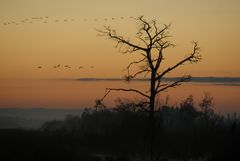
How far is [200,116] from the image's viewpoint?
103438mm

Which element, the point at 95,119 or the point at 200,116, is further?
the point at 200,116

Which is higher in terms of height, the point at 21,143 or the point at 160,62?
the point at 160,62

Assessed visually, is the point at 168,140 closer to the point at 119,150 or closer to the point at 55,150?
the point at 119,150

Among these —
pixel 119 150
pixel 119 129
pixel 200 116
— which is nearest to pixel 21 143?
pixel 119 150

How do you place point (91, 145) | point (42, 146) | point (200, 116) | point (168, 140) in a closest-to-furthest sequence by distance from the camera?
point (42, 146) < point (91, 145) < point (168, 140) < point (200, 116)

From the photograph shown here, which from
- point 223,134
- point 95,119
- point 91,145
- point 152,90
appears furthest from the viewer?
point 95,119

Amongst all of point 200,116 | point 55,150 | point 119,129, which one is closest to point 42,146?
point 55,150

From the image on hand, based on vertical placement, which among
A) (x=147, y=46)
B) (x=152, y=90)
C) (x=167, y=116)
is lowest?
(x=167, y=116)

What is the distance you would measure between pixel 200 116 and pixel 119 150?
48772 millimetres

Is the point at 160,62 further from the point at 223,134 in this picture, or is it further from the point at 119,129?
the point at 223,134

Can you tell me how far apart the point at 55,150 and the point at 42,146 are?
941 millimetres

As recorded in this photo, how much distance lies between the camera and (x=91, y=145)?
178ft

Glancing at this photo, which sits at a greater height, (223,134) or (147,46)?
(147,46)

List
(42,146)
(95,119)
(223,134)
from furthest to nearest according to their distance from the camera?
1. (95,119)
2. (223,134)
3. (42,146)
